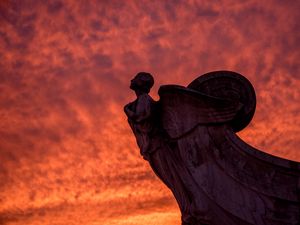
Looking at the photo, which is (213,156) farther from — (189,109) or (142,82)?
(142,82)

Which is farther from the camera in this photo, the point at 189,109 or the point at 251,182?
the point at 189,109

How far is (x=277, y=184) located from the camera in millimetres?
8500

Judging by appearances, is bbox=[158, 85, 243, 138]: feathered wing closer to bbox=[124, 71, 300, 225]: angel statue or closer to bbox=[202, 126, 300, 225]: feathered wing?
bbox=[124, 71, 300, 225]: angel statue

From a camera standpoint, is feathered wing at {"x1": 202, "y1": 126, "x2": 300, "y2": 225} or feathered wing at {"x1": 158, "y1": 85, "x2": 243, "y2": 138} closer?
feathered wing at {"x1": 202, "y1": 126, "x2": 300, "y2": 225}

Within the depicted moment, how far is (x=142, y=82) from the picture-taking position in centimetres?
976

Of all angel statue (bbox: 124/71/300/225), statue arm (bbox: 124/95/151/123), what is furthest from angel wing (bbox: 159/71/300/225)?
statue arm (bbox: 124/95/151/123)

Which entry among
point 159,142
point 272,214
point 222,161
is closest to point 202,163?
point 222,161

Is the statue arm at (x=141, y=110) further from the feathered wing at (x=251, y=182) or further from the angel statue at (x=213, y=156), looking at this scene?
the feathered wing at (x=251, y=182)

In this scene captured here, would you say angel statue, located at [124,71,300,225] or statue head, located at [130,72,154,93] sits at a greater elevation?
statue head, located at [130,72,154,93]

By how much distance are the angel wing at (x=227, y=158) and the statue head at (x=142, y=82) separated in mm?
471

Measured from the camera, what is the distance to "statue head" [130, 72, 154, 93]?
32.0 feet

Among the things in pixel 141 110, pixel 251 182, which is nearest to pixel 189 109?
pixel 141 110

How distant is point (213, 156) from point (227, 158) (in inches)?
10.1

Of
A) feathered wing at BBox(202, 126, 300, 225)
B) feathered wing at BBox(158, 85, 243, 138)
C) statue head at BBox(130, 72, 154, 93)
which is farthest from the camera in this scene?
statue head at BBox(130, 72, 154, 93)
